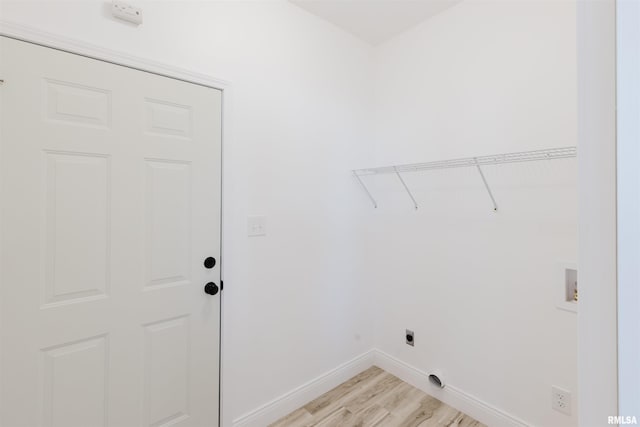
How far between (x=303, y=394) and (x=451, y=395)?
0.99m

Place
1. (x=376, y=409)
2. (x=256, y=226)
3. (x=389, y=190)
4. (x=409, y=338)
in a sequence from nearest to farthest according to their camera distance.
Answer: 1. (x=256, y=226)
2. (x=376, y=409)
3. (x=409, y=338)
4. (x=389, y=190)

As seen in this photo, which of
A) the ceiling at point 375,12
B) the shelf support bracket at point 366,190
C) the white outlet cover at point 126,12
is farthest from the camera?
the shelf support bracket at point 366,190

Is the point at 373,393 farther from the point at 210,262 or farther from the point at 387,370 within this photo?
the point at 210,262

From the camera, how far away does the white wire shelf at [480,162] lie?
58.4 inches

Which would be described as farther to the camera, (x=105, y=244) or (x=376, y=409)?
(x=376, y=409)

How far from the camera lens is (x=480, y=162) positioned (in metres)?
1.81

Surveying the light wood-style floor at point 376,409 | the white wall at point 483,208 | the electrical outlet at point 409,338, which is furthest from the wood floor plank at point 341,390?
the electrical outlet at point 409,338

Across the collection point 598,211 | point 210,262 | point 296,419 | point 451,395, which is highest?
point 598,211

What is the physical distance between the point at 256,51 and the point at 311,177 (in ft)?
2.78

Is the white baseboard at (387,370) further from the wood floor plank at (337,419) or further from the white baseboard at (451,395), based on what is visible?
the wood floor plank at (337,419)

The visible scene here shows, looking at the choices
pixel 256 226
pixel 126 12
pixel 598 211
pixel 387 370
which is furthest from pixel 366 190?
pixel 598 211

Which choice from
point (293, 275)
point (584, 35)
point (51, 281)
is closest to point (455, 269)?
point (293, 275)

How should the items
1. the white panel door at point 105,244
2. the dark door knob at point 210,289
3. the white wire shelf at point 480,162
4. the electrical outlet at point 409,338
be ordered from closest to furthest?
the white panel door at point 105,244, the white wire shelf at point 480,162, the dark door knob at point 210,289, the electrical outlet at point 409,338

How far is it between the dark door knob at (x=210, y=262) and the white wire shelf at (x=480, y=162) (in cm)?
127
